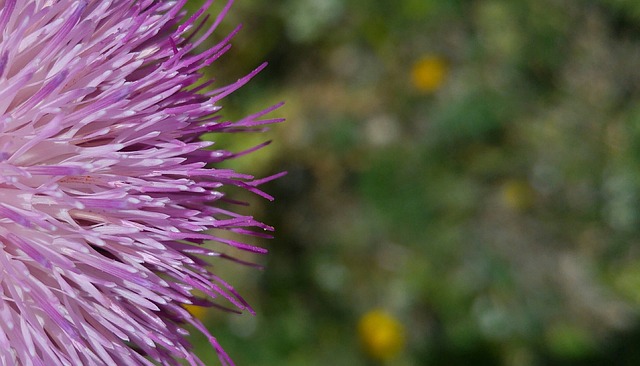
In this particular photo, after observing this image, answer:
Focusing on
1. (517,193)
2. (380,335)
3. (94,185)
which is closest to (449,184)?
(517,193)

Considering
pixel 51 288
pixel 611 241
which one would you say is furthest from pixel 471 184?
→ pixel 51 288

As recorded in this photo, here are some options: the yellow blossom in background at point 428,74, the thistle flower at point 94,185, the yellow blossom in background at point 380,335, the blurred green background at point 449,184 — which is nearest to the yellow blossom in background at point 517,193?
the blurred green background at point 449,184

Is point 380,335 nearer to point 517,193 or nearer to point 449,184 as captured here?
point 449,184

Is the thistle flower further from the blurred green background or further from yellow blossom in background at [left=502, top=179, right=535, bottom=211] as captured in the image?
yellow blossom in background at [left=502, top=179, right=535, bottom=211]

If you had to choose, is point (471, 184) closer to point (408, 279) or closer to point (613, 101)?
point (408, 279)

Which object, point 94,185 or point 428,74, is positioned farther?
point 428,74

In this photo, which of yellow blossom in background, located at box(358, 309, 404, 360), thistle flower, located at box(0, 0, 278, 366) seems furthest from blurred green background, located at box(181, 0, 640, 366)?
thistle flower, located at box(0, 0, 278, 366)

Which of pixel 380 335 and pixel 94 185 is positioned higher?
pixel 94 185
